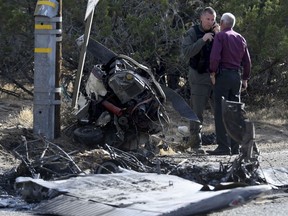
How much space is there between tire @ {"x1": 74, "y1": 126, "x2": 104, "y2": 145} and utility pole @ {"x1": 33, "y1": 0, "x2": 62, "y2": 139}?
1.24 feet

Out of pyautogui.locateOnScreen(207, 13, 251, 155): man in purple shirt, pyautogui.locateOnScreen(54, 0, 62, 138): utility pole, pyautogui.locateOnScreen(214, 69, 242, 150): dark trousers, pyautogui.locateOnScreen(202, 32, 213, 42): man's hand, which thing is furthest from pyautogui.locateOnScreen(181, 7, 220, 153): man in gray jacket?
pyautogui.locateOnScreen(54, 0, 62, 138): utility pole

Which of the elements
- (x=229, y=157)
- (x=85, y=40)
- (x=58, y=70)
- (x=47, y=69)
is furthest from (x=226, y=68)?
(x=47, y=69)

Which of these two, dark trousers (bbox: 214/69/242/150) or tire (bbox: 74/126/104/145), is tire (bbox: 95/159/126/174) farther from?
dark trousers (bbox: 214/69/242/150)

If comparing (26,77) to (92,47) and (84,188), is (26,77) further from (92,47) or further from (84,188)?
(84,188)

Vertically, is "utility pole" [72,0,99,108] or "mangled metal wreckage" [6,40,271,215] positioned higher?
"utility pole" [72,0,99,108]

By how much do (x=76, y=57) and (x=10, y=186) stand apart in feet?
21.3

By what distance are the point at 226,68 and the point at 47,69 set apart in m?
2.45

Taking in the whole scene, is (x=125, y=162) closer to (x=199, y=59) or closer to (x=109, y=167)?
(x=109, y=167)

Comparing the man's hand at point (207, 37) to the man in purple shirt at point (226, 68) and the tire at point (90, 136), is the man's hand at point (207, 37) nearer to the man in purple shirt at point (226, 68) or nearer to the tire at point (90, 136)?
the man in purple shirt at point (226, 68)

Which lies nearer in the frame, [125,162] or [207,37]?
[125,162]

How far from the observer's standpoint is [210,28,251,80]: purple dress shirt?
11.0 metres

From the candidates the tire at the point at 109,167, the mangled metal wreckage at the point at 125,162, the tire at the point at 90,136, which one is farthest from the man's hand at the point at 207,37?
the tire at the point at 109,167

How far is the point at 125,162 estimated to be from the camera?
351 inches

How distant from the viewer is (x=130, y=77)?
10.6 meters
